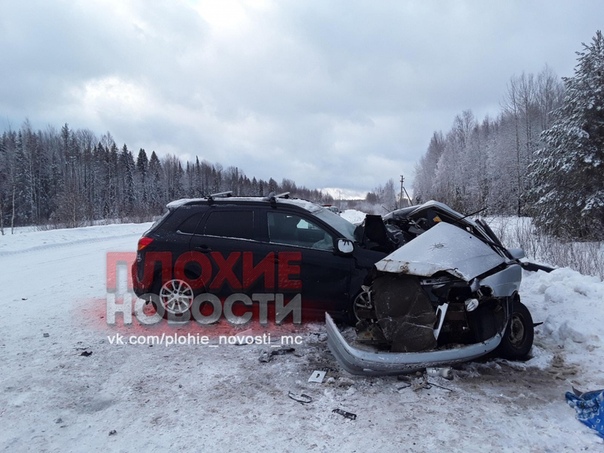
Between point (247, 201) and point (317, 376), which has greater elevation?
point (247, 201)

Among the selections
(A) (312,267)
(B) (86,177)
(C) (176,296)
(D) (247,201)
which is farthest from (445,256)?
(B) (86,177)

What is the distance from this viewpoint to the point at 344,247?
4844 millimetres

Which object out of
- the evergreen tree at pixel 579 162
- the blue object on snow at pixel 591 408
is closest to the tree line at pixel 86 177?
the evergreen tree at pixel 579 162

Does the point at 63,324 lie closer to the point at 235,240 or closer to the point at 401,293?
the point at 235,240

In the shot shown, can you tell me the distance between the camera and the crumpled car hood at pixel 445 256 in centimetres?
366

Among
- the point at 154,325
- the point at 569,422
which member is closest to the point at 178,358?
the point at 154,325

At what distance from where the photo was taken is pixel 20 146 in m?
58.1

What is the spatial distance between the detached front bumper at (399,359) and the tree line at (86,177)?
32.6 metres

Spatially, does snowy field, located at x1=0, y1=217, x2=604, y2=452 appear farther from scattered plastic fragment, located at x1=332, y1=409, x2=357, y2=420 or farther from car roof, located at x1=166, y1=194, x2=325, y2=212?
car roof, located at x1=166, y1=194, x2=325, y2=212

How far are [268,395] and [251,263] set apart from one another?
6.59 ft

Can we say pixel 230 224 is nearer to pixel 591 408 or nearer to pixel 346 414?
pixel 346 414

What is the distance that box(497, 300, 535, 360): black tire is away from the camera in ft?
13.0

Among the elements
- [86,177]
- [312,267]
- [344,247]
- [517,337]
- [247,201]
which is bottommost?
[517,337]

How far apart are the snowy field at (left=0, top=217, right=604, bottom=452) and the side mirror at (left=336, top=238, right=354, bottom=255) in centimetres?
112
